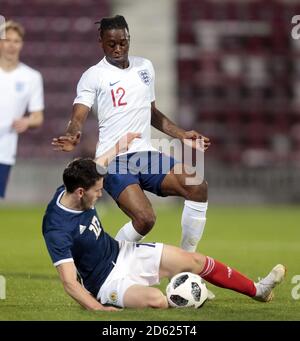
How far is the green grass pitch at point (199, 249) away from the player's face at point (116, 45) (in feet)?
6.38

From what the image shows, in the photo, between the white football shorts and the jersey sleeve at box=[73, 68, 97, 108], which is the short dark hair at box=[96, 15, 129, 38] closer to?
the jersey sleeve at box=[73, 68, 97, 108]

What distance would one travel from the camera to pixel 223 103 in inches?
894

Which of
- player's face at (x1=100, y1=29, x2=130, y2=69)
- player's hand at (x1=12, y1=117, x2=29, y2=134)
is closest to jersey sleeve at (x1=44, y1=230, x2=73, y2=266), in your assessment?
player's face at (x1=100, y1=29, x2=130, y2=69)

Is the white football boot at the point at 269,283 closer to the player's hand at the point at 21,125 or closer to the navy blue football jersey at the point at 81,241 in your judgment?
the navy blue football jersey at the point at 81,241

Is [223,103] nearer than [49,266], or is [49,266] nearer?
[49,266]

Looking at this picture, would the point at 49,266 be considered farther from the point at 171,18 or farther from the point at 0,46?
the point at 171,18

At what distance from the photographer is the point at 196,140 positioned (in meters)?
7.83

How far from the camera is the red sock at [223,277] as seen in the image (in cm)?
709

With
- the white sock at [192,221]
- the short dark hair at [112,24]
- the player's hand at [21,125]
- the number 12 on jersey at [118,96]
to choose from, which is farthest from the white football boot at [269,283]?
the player's hand at [21,125]

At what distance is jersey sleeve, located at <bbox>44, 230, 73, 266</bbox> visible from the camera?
6609mm

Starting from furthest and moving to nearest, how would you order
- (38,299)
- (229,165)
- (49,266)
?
(229,165), (49,266), (38,299)
